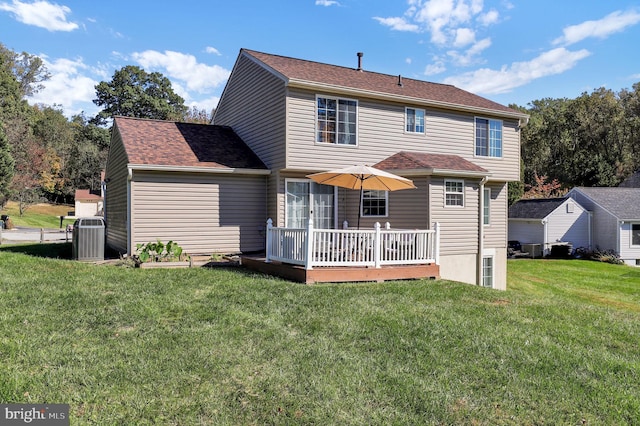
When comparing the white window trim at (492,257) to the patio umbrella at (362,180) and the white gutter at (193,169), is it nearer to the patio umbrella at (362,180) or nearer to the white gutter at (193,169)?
the patio umbrella at (362,180)

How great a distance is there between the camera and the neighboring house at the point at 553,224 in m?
25.7

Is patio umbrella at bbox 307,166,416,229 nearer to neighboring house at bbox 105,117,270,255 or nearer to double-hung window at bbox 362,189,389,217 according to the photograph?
double-hung window at bbox 362,189,389,217

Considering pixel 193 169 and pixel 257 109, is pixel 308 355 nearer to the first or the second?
pixel 193 169

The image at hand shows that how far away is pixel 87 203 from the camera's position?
43.6m

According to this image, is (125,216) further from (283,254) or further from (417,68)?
(417,68)

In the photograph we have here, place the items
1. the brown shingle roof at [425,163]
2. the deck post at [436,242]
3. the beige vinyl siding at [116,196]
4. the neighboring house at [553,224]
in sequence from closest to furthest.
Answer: the deck post at [436,242] → the brown shingle roof at [425,163] → the beige vinyl siding at [116,196] → the neighboring house at [553,224]

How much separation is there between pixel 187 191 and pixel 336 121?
515 cm

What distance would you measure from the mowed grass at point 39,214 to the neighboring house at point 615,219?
1648 inches

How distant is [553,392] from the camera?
3.93m

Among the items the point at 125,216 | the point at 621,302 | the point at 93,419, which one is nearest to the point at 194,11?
the point at 125,216

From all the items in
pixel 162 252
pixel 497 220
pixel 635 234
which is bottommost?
pixel 162 252

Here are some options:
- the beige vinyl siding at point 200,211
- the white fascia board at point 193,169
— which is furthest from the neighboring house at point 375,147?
the white fascia board at point 193,169

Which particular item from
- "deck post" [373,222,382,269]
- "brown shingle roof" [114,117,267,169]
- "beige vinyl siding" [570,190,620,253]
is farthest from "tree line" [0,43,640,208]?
"deck post" [373,222,382,269]

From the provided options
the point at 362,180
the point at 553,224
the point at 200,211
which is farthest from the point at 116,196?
the point at 553,224
